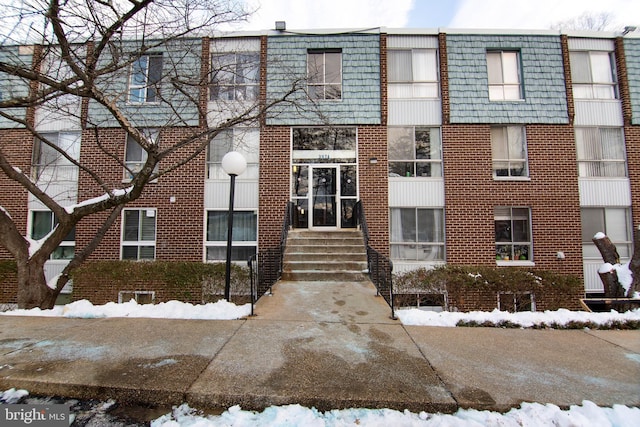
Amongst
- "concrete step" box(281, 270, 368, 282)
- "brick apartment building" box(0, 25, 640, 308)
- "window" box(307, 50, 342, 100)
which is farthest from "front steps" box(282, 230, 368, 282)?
"window" box(307, 50, 342, 100)

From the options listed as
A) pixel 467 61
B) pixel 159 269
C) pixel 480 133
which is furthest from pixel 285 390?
pixel 467 61

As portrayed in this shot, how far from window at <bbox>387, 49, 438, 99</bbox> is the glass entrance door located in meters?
3.46

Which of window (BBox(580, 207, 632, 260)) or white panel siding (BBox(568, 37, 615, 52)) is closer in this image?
window (BBox(580, 207, 632, 260))

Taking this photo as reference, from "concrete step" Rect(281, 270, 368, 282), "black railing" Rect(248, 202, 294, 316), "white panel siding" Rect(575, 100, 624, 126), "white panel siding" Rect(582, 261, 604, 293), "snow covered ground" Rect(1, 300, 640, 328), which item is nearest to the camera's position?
"snow covered ground" Rect(1, 300, 640, 328)

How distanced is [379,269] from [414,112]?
19.0ft

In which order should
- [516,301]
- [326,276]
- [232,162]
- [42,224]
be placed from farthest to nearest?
[42,224], [516,301], [326,276], [232,162]

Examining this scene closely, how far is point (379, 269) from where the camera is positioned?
24.2 ft

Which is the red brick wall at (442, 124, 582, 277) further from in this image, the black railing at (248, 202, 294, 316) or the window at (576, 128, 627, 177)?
the black railing at (248, 202, 294, 316)

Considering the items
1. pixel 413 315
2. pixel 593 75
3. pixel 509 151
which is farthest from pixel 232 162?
pixel 593 75

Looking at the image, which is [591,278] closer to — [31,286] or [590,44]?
[590,44]

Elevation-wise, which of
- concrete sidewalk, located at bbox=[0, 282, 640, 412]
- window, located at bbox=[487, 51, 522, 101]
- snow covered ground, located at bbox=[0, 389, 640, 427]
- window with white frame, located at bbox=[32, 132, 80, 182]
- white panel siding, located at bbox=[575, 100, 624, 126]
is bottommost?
snow covered ground, located at bbox=[0, 389, 640, 427]

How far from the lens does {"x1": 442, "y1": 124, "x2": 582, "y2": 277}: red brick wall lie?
30.4 ft

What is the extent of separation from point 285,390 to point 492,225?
9.05 m

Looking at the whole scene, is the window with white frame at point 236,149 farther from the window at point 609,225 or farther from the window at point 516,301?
the window at point 609,225
